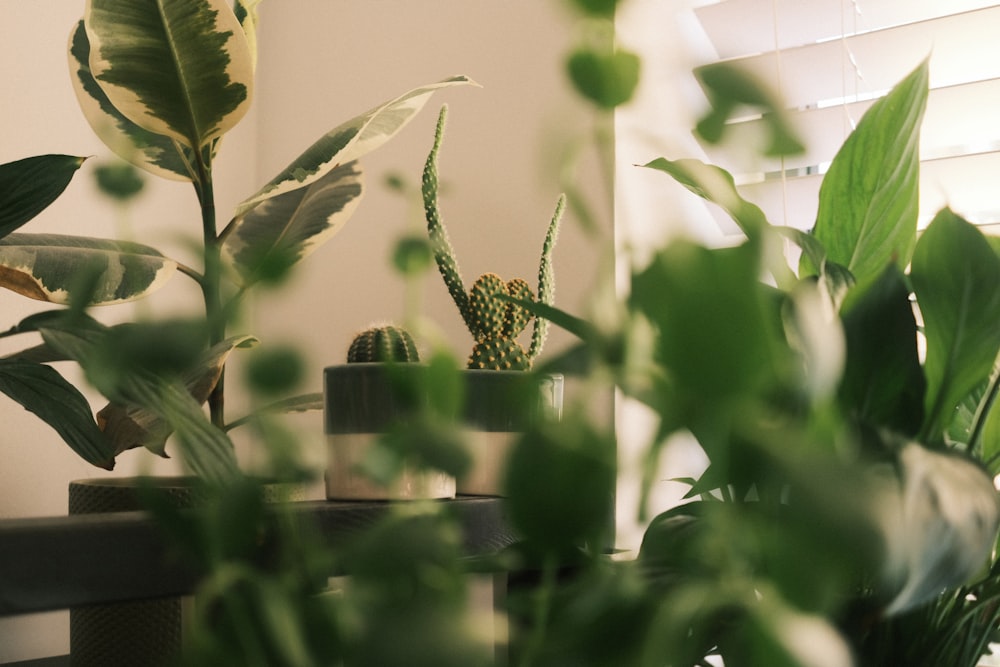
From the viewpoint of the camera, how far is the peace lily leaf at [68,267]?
0.73m

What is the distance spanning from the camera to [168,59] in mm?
716

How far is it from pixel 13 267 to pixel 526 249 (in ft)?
1.77

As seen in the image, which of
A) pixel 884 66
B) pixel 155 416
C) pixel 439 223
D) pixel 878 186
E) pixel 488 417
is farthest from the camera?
pixel 884 66

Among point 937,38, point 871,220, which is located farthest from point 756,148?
point 937,38

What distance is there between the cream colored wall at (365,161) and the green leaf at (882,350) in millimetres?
652

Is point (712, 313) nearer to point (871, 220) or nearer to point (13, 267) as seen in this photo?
point (871, 220)

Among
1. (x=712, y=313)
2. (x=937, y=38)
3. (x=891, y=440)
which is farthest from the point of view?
(x=937, y=38)

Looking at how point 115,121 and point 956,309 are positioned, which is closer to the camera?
point 956,309

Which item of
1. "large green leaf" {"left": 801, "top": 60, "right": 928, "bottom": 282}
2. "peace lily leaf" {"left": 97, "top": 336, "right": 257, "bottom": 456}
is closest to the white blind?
"large green leaf" {"left": 801, "top": 60, "right": 928, "bottom": 282}

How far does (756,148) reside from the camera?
0.38ft

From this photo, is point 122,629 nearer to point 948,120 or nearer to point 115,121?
point 115,121

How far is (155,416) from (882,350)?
47cm

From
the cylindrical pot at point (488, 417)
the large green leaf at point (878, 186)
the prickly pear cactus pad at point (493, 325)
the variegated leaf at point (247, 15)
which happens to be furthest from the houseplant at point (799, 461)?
the variegated leaf at point (247, 15)

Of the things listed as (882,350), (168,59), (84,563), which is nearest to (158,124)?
(168,59)
